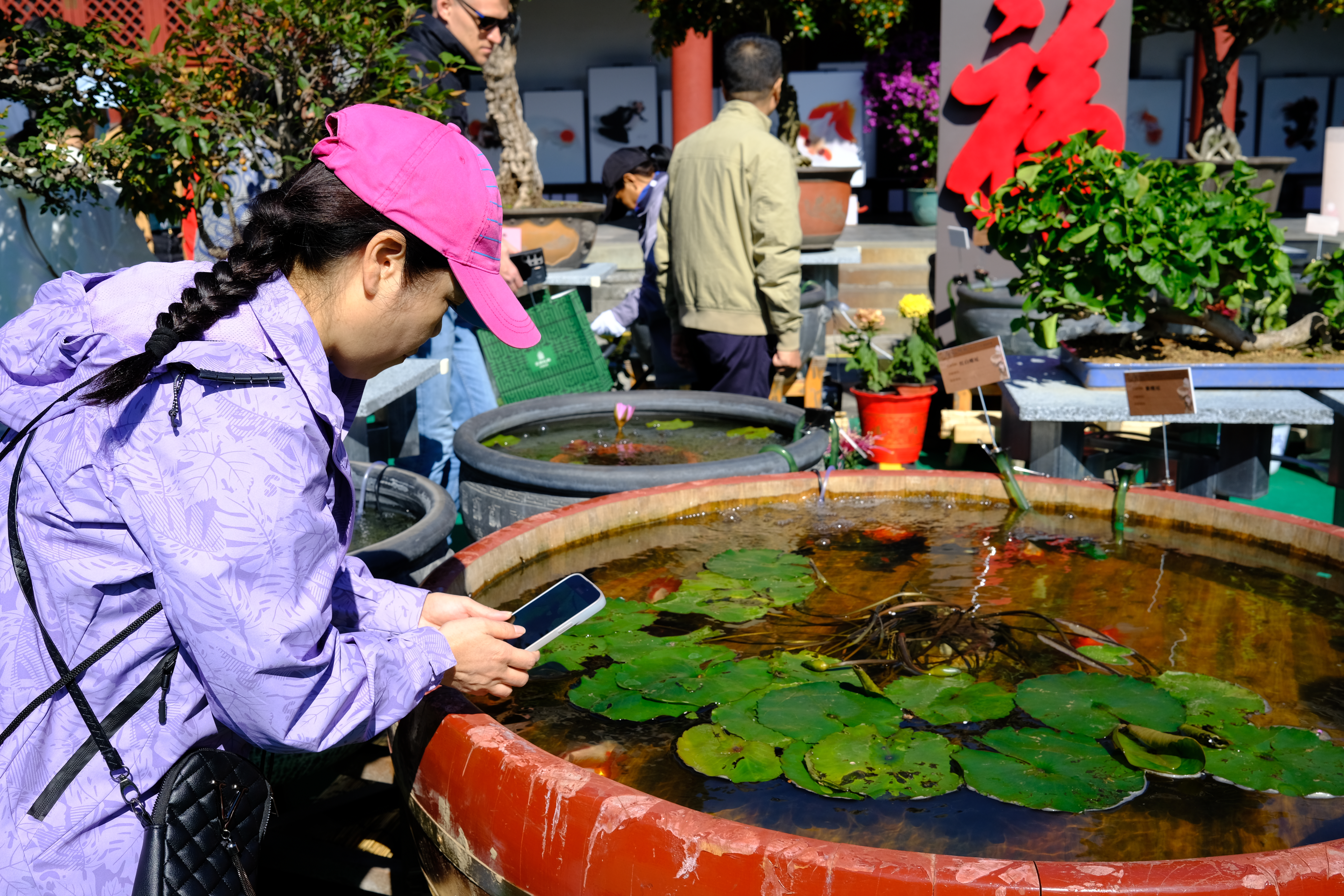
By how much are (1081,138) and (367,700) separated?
10.9 feet

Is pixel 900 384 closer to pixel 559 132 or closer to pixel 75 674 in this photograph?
pixel 75 674

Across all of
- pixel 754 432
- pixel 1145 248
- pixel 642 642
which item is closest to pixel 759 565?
pixel 642 642

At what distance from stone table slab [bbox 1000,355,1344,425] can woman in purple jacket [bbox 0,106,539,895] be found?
2246 millimetres

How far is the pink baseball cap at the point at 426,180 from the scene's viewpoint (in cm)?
114

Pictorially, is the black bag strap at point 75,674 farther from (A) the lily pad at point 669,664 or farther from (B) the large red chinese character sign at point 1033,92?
(B) the large red chinese character sign at point 1033,92

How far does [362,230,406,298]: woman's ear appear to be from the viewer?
1.15 meters

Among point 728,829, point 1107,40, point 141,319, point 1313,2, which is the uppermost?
point 1313,2

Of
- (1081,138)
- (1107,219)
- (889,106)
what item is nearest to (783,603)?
(1107,219)

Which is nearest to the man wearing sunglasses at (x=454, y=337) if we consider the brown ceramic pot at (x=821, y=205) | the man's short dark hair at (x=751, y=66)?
the man's short dark hair at (x=751, y=66)

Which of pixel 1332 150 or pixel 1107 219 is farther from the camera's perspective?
pixel 1332 150

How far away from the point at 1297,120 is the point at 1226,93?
3.81m

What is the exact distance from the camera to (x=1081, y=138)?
11.9 ft

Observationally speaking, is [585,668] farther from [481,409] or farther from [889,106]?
[889,106]

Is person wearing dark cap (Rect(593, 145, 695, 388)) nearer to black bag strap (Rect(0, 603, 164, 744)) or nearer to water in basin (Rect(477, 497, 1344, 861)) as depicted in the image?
water in basin (Rect(477, 497, 1344, 861))
